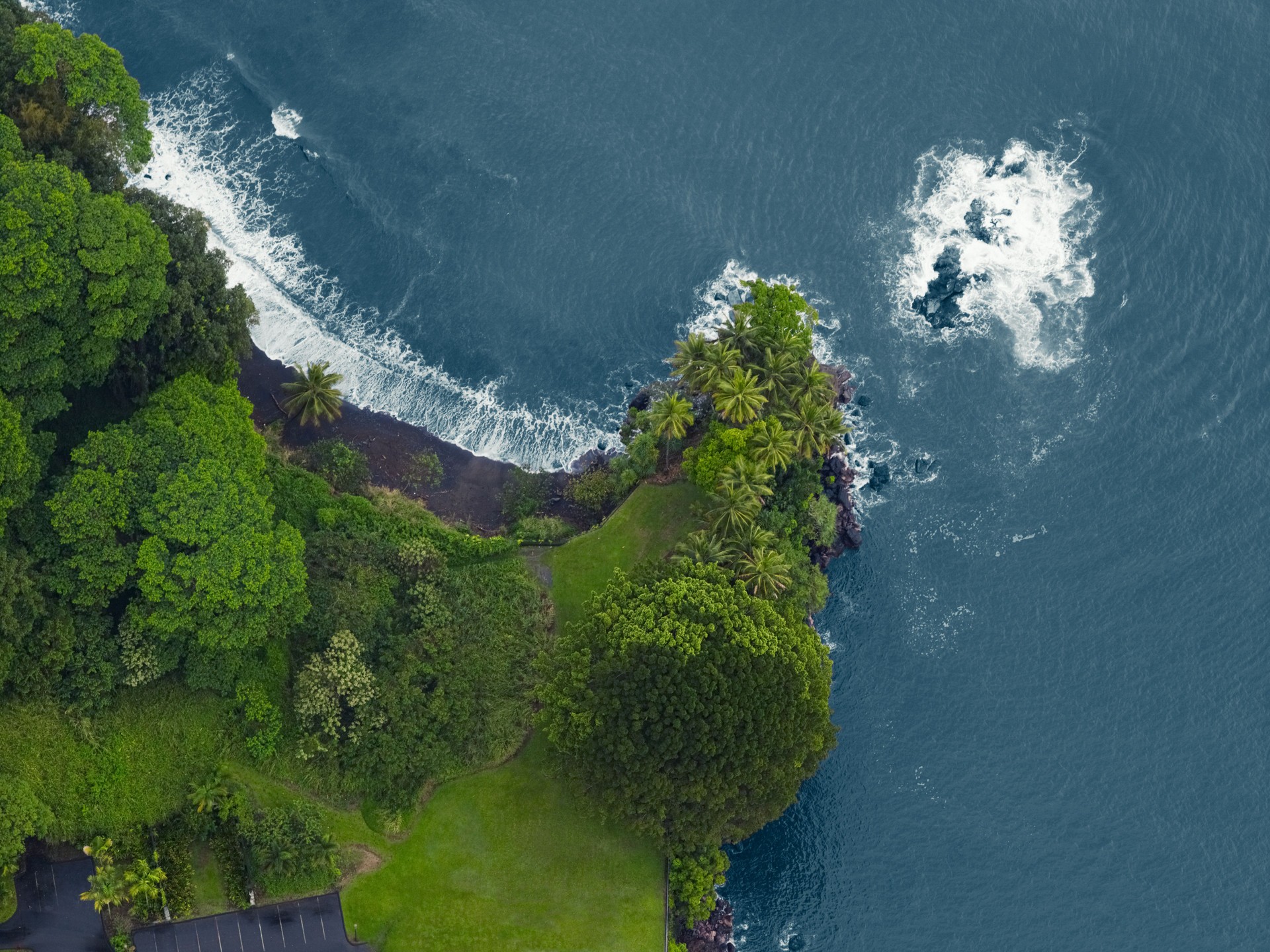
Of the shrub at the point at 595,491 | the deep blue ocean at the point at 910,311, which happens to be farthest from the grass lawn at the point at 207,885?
the shrub at the point at 595,491

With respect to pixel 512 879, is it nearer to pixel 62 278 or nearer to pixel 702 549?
pixel 702 549

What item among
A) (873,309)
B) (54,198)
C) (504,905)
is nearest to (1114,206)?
(873,309)

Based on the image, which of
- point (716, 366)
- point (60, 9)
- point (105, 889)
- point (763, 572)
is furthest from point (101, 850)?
point (60, 9)

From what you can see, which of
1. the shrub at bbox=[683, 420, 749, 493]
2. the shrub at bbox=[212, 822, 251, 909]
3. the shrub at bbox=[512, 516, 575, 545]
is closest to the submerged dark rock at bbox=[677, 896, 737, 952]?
the shrub at bbox=[512, 516, 575, 545]

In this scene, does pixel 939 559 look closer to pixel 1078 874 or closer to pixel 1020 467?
pixel 1020 467

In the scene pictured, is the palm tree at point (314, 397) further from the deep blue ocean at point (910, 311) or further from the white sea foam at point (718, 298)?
the white sea foam at point (718, 298)
